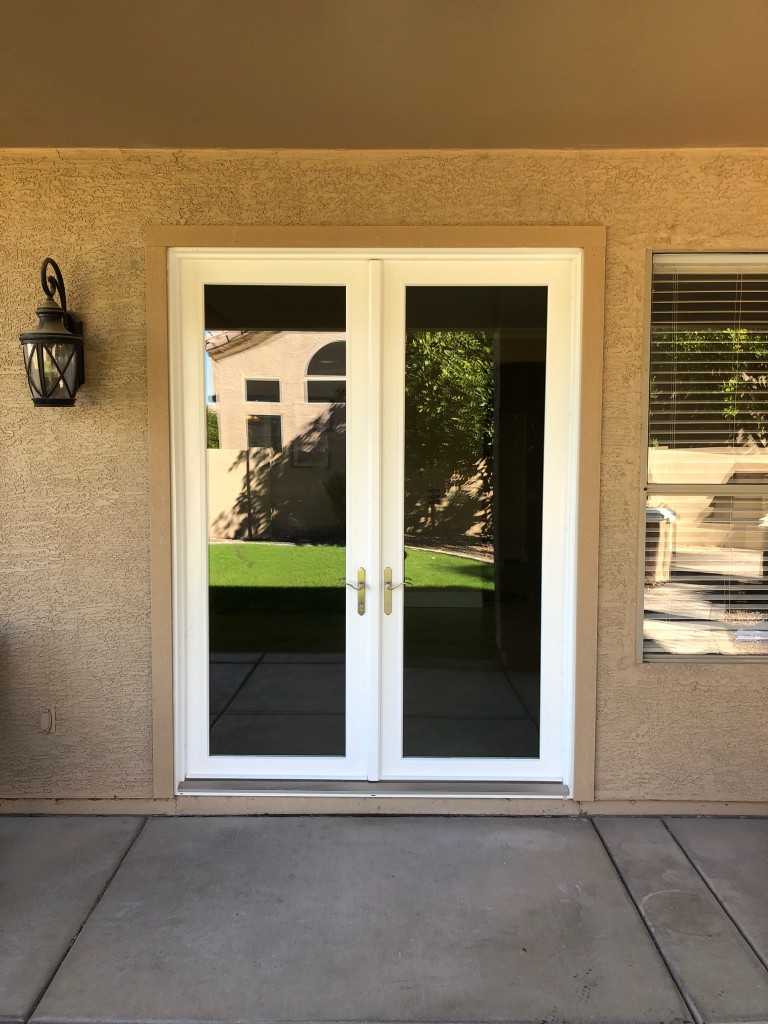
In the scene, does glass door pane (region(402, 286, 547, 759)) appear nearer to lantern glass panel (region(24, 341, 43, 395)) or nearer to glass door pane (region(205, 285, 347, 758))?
glass door pane (region(205, 285, 347, 758))

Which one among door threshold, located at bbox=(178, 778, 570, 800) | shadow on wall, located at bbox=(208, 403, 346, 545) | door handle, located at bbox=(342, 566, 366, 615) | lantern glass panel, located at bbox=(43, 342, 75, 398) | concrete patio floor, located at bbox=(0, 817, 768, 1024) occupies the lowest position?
concrete patio floor, located at bbox=(0, 817, 768, 1024)

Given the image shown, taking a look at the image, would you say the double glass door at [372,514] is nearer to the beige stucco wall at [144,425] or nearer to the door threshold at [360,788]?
the door threshold at [360,788]

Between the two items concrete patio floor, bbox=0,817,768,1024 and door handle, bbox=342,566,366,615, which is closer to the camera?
concrete patio floor, bbox=0,817,768,1024

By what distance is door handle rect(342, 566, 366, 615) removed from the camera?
3.60m

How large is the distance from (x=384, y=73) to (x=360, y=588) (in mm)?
2321

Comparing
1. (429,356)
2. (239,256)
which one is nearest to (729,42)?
(429,356)

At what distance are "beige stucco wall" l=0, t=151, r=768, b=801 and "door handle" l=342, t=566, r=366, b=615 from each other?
1.08 meters

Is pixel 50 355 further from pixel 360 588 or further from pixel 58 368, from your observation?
pixel 360 588

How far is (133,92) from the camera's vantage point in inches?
113

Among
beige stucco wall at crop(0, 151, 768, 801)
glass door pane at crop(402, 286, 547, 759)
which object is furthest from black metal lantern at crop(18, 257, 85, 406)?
glass door pane at crop(402, 286, 547, 759)

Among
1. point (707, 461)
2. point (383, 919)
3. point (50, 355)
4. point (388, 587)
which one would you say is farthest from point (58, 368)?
point (707, 461)

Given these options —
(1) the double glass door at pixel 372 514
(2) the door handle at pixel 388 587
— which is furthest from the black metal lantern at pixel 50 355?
(2) the door handle at pixel 388 587

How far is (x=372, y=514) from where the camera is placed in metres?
3.57

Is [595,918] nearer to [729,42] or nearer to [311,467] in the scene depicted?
[311,467]
